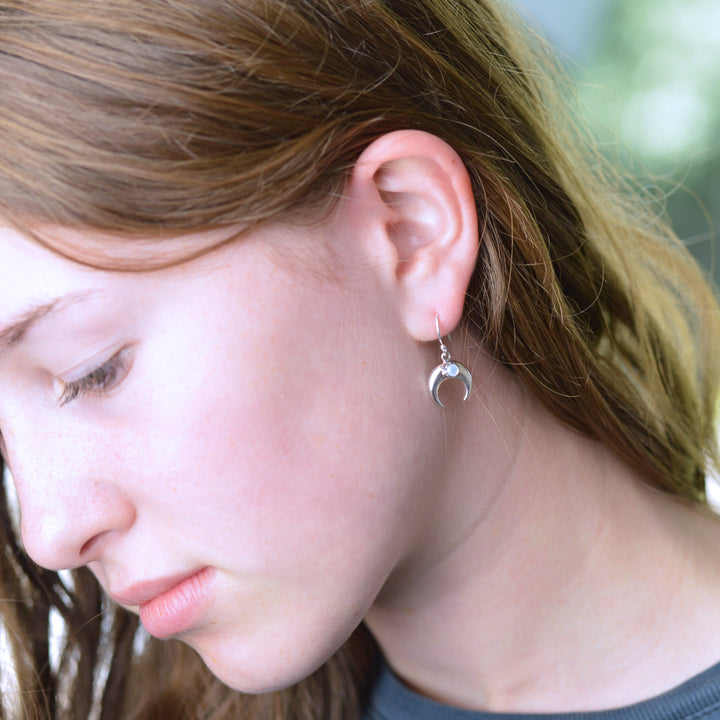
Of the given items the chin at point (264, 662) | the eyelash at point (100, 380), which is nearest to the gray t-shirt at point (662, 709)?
the chin at point (264, 662)

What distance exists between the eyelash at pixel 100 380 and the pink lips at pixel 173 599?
0.63 feet

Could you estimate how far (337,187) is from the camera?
82 cm

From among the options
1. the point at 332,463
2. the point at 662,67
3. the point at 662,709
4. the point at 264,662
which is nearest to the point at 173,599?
the point at 264,662

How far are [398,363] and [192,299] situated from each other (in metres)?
0.20

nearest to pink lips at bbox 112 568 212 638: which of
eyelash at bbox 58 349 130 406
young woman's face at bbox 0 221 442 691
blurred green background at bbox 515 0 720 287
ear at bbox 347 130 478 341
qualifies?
young woman's face at bbox 0 221 442 691

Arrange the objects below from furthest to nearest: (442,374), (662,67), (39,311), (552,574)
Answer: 1. (662,67)
2. (552,574)
3. (442,374)
4. (39,311)

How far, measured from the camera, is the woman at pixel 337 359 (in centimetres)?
75

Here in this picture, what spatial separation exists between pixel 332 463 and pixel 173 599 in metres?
0.21

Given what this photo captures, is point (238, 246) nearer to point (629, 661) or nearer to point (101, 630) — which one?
point (629, 661)

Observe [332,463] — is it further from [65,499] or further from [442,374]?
[65,499]

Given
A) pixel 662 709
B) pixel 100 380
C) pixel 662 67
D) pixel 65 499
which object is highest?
pixel 100 380

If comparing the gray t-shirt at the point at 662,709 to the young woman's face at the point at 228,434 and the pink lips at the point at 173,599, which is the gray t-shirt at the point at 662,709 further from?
the pink lips at the point at 173,599

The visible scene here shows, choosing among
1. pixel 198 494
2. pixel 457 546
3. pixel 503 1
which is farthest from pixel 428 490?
pixel 503 1

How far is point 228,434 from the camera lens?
0.78 metres
